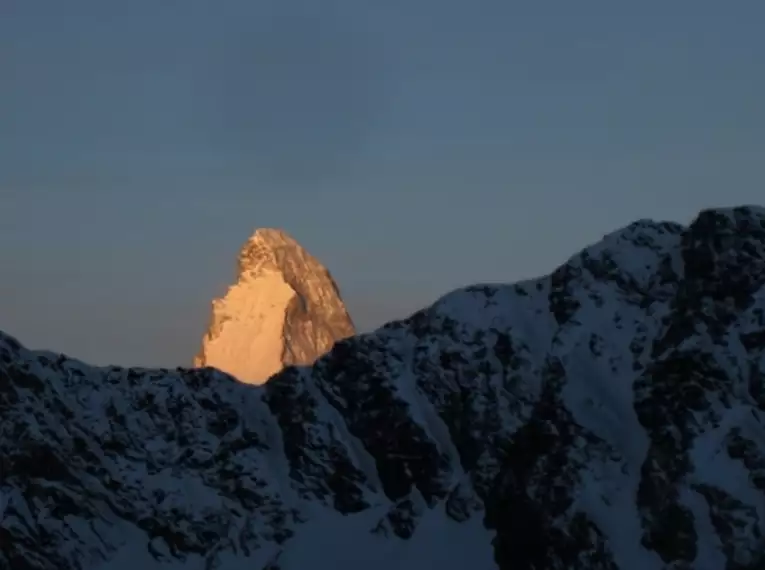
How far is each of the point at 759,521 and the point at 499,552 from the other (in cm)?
3476

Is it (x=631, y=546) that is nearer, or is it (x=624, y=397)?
(x=631, y=546)

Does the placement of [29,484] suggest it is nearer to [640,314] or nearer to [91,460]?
[91,460]

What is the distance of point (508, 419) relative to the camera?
651ft

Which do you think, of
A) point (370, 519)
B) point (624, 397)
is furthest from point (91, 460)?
point (624, 397)

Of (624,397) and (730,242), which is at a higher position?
(730,242)

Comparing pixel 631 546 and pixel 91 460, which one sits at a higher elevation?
pixel 91 460

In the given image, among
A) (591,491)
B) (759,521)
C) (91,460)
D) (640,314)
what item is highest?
(640,314)

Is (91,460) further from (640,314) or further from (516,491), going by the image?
(640,314)

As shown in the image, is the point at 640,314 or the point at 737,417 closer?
the point at 737,417

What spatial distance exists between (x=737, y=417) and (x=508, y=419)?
113ft

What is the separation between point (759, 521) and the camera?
535 feet

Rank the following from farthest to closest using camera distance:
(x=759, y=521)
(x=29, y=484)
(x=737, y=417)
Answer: (x=29, y=484) → (x=737, y=417) → (x=759, y=521)

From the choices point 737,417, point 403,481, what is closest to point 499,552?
point 403,481

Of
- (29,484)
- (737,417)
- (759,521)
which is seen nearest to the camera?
(759,521)
